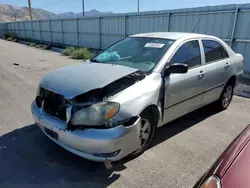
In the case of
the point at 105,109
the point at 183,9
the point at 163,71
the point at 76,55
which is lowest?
the point at 76,55

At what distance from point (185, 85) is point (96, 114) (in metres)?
Answer: 1.70

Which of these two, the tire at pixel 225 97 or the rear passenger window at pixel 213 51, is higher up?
the rear passenger window at pixel 213 51

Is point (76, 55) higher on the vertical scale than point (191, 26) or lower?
lower

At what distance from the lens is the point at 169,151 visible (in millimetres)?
3201

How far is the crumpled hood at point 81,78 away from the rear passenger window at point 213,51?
1806 mm

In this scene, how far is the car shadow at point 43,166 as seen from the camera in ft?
8.32

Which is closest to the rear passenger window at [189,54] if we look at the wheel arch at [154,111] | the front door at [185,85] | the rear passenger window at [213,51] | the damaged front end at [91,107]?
the front door at [185,85]

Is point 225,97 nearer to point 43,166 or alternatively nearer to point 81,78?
point 81,78

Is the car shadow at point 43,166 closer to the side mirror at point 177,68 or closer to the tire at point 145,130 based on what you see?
the tire at point 145,130

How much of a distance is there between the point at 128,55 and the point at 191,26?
678 cm

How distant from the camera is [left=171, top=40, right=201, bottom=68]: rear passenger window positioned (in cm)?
343

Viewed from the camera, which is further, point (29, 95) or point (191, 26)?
point (191, 26)

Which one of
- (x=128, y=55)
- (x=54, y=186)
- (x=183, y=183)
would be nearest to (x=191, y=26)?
(x=128, y=55)

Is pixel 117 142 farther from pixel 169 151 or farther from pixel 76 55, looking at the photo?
pixel 76 55
